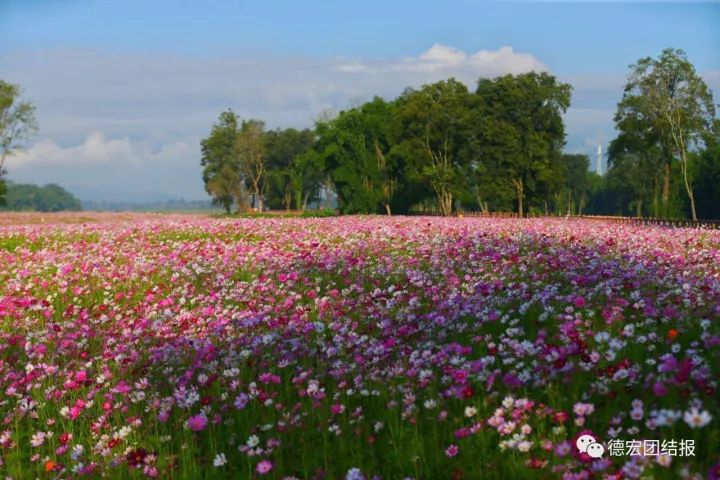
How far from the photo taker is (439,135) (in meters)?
69.4

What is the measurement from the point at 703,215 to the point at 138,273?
7511 centimetres

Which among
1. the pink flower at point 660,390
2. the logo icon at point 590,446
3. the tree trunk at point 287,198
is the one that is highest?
the tree trunk at point 287,198

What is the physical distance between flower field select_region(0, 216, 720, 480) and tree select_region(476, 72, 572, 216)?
55.3 m

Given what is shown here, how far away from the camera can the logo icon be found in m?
4.16

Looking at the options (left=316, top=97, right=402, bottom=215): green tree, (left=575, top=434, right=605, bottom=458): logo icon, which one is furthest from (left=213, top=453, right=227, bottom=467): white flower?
(left=316, top=97, right=402, bottom=215): green tree

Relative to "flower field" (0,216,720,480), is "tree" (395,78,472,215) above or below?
above

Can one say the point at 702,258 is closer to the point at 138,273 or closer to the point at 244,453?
the point at 244,453

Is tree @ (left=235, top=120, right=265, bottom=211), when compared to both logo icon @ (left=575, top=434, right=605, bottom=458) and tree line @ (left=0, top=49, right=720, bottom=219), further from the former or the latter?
logo icon @ (left=575, top=434, right=605, bottom=458)

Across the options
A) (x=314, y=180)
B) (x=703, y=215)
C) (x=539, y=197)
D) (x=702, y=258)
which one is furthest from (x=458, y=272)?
(x=314, y=180)

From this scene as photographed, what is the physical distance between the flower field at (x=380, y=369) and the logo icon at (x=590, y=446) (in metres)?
0.07

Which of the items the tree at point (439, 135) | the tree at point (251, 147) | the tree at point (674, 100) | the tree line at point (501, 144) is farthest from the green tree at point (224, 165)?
the tree at point (674, 100)

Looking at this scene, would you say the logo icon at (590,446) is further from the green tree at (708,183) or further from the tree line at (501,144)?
the green tree at (708,183)

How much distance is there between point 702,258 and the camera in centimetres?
1118

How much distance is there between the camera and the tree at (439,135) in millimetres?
68688
